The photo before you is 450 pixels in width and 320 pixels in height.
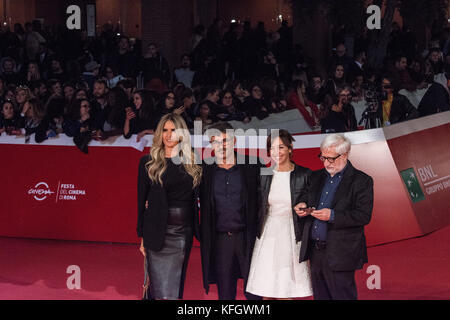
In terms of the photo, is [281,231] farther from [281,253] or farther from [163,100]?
[163,100]

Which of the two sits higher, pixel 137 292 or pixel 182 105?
pixel 182 105

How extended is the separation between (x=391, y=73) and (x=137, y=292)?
23.0ft

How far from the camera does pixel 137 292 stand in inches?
303

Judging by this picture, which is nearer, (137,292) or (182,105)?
(137,292)

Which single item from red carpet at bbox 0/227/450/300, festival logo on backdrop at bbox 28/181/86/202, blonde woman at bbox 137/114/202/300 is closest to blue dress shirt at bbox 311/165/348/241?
blonde woman at bbox 137/114/202/300

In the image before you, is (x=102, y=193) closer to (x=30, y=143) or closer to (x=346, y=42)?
(x=30, y=143)

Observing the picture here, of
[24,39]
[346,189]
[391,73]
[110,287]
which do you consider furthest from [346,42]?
[346,189]

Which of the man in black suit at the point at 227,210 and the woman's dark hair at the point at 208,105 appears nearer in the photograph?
the man in black suit at the point at 227,210

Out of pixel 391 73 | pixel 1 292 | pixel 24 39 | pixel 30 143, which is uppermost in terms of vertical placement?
pixel 24 39

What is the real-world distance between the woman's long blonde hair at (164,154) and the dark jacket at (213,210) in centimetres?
10

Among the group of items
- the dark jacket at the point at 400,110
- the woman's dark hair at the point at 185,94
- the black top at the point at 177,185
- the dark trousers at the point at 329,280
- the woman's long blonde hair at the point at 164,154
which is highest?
the woman's dark hair at the point at 185,94

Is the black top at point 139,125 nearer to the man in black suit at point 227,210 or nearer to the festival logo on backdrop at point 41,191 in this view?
the festival logo on backdrop at point 41,191

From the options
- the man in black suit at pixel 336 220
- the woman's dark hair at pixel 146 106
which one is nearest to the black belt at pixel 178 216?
the man in black suit at pixel 336 220

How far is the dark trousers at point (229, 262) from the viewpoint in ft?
20.1
